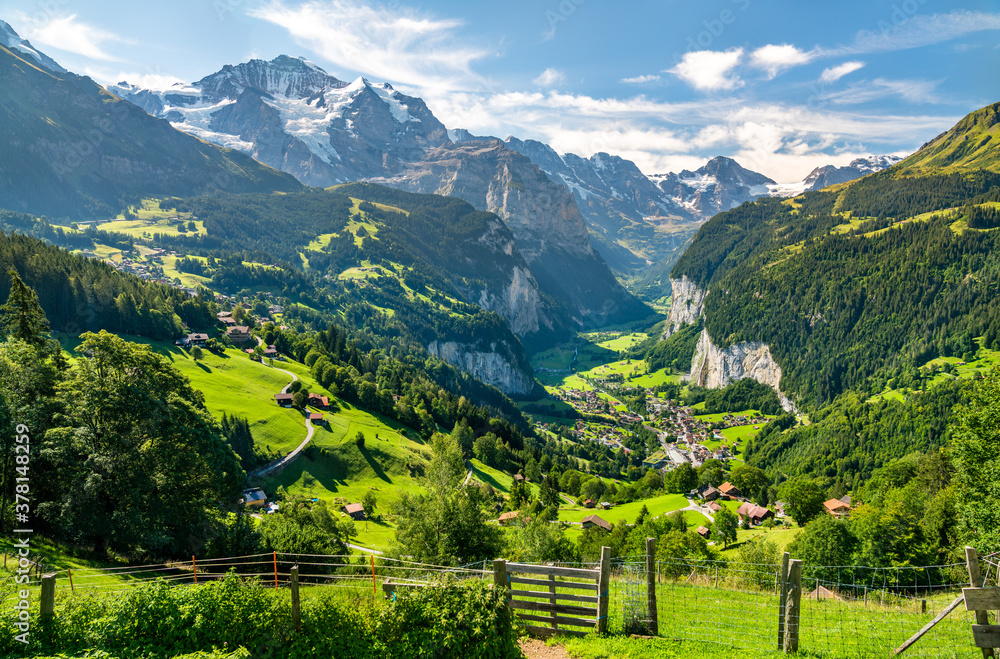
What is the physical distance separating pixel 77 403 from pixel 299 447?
4854 cm

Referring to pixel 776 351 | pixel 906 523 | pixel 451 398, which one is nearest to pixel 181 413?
pixel 906 523

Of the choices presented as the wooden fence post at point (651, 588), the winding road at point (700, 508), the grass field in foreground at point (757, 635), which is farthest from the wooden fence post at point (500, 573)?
the winding road at point (700, 508)

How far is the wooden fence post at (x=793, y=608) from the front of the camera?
1174 centimetres

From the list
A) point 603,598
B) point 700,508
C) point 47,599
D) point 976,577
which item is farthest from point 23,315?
point 700,508

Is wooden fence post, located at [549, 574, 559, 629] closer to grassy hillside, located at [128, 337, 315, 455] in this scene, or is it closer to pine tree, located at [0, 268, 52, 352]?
pine tree, located at [0, 268, 52, 352]

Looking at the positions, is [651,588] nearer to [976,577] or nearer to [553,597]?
[553,597]

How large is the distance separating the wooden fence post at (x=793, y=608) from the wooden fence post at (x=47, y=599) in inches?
698

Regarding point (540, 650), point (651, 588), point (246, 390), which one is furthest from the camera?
point (246, 390)

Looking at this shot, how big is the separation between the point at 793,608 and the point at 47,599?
1802 centimetres

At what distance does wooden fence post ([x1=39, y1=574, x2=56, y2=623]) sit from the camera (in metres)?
11.2

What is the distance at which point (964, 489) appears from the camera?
1206 inches

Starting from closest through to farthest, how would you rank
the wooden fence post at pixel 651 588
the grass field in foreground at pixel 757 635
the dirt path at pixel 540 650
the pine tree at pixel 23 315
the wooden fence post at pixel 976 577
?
1. the wooden fence post at pixel 976 577
2. the grass field in foreground at pixel 757 635
3. the dirt path at pixel 540 650
4. the wooden fence post at pixel 651 588
5. the pine tree at pixel 23 315

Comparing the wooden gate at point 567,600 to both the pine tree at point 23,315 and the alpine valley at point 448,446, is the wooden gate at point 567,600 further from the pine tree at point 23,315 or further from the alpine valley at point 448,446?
the pine tree at point 23,315

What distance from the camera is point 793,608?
1195 cm
